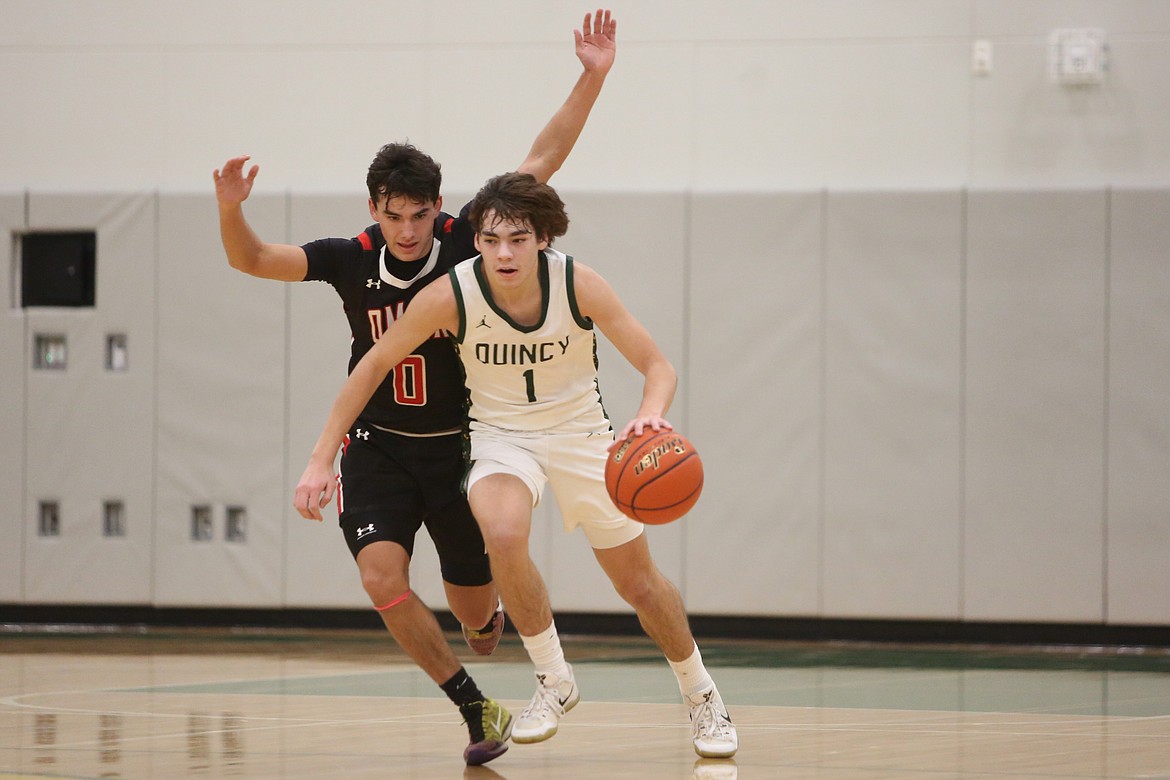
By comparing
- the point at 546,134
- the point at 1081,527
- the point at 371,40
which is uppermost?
the point at 371,40

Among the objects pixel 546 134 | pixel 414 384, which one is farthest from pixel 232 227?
pixel 546 134

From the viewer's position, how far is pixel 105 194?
9.18m

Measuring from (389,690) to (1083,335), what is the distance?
4.53m

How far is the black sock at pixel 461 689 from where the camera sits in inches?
161

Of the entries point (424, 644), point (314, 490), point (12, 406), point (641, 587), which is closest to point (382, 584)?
point (424, 644)

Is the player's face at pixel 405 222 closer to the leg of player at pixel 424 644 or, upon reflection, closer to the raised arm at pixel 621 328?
the raised arm at pixel 621 328

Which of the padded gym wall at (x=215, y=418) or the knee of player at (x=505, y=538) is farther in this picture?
the padded gym wall at (x=215, y=418)

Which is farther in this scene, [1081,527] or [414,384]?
[1081,527]

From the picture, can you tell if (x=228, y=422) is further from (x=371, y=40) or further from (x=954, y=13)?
(x=954, y=13)

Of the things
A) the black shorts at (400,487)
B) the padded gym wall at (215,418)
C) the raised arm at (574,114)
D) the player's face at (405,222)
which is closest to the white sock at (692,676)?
the black shorts at (400,487)

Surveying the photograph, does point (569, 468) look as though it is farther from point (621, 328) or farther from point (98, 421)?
point (98, 421)

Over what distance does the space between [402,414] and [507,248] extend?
2.23ft

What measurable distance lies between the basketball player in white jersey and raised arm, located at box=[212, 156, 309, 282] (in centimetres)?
49

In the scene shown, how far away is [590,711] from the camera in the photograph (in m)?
5.48
